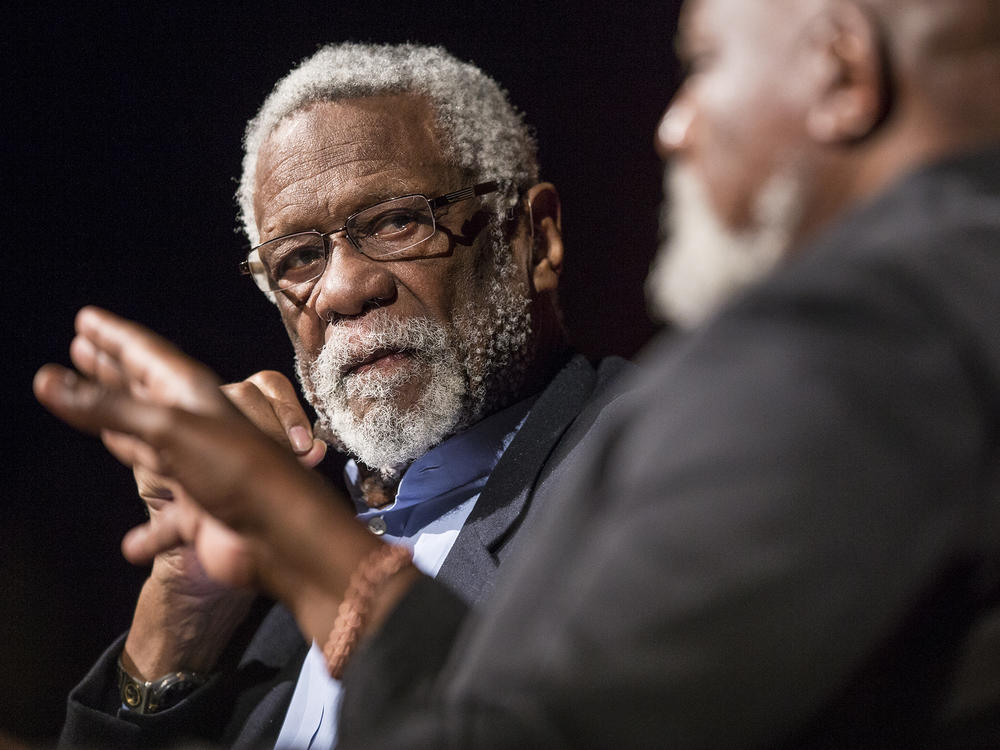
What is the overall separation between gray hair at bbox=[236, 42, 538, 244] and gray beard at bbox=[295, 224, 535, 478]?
0.30 metres

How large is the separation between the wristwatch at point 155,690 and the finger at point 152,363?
1.05 metres

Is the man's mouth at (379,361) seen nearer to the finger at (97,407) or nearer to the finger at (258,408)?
the finger at (258,408)

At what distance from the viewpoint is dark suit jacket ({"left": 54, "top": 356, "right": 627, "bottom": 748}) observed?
57.1 inches

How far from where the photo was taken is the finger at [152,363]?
2.70 ft

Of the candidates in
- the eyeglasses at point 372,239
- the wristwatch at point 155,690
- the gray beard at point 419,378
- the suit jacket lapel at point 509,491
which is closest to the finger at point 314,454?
the suit jacket lapel at point 509,491

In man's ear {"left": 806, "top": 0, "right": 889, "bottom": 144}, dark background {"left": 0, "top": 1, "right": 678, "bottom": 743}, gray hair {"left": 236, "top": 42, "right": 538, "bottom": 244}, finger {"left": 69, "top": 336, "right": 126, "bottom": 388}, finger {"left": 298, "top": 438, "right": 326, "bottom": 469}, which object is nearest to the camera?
man's ear {"left": 806, "top": 0, "right": 889, "bottom": 144}

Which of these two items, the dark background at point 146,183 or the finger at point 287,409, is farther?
the dark background at point 146,183

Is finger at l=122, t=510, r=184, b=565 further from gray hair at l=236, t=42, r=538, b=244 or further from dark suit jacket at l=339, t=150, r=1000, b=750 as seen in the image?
gray hair at l=236, t=42, r=538, b=244

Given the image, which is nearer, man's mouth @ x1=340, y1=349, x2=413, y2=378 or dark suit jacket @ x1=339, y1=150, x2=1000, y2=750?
dark suit jacket @ x1=339, y1=150, x2=1000, y2=750

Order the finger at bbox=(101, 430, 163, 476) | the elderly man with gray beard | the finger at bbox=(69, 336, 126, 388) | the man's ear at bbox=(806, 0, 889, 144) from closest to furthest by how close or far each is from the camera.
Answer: the man's ear at bbox=(806, 0, 889, 144) < the finger at bbox=(101, 430, 163, 476) < the finger at bbox=(69, 336, 126, 388) < the elderly man with gray beard

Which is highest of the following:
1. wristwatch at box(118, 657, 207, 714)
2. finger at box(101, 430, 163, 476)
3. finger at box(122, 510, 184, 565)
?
finger at box(101, 430, 163, 476)

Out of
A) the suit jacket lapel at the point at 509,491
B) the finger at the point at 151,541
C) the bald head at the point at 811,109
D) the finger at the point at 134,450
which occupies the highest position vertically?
the bald head at the point at 811,109

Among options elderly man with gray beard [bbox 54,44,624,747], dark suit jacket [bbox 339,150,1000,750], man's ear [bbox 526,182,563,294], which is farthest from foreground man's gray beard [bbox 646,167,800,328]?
man's ear [bbox 526,182,563,294]

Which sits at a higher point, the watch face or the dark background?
the dark background
